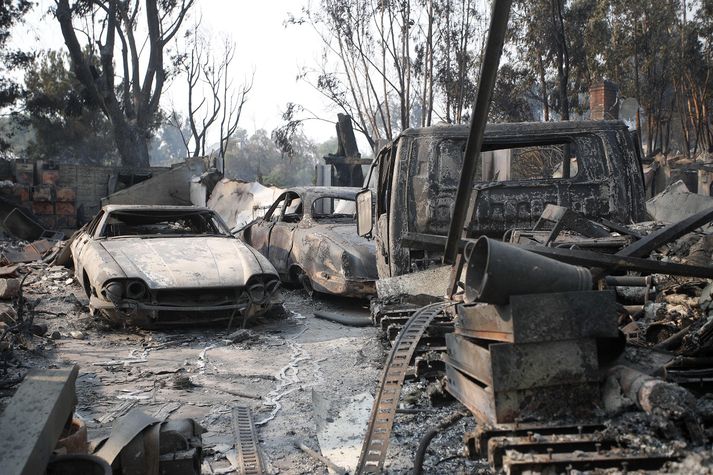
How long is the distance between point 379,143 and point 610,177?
1355 centimetres

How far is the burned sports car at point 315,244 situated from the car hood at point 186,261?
937mm

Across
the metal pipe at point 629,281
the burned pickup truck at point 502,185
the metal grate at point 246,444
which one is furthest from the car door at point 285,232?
the metal pipe at point 629,281

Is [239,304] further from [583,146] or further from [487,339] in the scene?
[487,339]

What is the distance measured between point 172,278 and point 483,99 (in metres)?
5.04

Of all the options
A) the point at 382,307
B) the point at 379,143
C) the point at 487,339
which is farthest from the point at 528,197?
the point at 379,143

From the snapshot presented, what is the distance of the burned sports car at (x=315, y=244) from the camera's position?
25.9 feet

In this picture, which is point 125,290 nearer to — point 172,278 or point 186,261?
point 172,278

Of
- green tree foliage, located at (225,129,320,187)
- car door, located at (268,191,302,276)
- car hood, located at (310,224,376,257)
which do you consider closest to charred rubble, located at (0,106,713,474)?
car hood, located at (310,224,376,257)

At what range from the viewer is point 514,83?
22938 millimetres

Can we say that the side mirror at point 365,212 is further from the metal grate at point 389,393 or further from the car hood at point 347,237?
the metal grate at point 389,393

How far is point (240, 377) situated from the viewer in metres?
5.30

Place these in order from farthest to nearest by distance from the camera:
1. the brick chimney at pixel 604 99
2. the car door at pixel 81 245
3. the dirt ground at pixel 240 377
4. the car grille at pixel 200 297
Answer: the brick chimney at pixel 604 99 < the car door at pixel 81 245 < the car grille at pixel 200 297 < the dirt ground at pixel 240 377

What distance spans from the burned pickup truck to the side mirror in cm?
87

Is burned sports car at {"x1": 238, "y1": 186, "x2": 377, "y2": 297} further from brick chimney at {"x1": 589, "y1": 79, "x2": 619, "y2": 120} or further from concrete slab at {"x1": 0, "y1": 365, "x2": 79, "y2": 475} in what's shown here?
brick chimney at {"x1": 589, "y1": 79, "x2": 619, "y2": 120}
